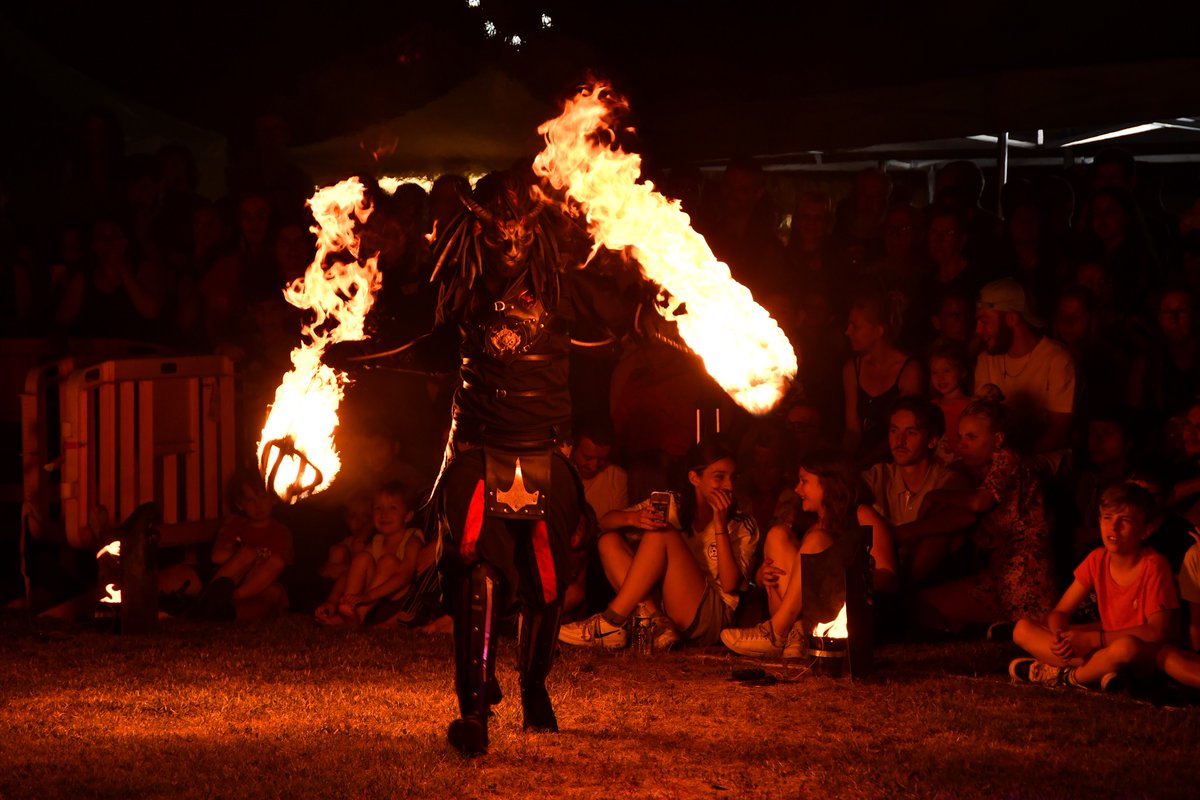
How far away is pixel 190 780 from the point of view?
218 inches

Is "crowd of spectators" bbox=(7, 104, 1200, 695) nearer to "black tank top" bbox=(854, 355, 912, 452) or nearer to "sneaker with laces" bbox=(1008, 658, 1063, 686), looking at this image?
"black tank top" bbox=(854, 355, 912, 452)

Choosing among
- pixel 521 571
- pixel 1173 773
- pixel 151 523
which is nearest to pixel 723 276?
pixel 521 571

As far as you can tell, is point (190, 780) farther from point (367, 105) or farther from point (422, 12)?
point (422, 12)

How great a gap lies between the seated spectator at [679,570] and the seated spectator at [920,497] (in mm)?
758

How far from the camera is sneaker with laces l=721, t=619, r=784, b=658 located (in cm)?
773

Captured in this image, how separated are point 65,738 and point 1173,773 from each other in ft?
12.8

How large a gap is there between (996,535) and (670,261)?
249cm

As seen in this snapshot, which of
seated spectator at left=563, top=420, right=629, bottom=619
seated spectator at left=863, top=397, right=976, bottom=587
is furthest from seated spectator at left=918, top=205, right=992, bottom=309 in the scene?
seated spectator at left=563, top=420, right=629, bottom=619

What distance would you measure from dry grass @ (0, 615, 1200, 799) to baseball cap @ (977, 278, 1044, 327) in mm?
1765

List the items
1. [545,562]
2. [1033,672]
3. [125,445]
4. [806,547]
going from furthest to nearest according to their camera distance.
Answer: [125,445], [806,547], [1033,672], [545,562]

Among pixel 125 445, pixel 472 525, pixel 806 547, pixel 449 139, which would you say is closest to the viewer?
pixel 472 525

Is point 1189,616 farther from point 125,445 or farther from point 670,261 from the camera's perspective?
point 125,445

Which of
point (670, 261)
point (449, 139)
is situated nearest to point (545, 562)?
point (670, 261)

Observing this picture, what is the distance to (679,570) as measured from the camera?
26.1 ft
